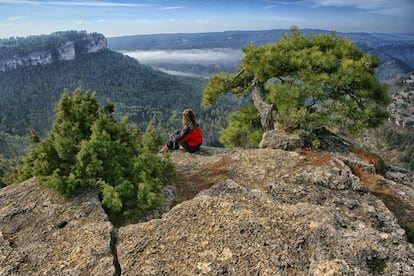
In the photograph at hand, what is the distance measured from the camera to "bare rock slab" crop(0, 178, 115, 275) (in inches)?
311

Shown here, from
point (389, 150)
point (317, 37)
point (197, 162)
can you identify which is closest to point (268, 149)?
point (197, 162)

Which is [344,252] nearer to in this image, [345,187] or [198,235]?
[198,235]

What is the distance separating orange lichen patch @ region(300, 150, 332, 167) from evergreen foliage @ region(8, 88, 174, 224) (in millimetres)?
6175

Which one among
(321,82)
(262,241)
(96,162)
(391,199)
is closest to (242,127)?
(321,82)

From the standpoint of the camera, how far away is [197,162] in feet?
54.2

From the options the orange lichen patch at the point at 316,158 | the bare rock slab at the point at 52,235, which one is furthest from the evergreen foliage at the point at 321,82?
the bare rock slab at the point at 52,235

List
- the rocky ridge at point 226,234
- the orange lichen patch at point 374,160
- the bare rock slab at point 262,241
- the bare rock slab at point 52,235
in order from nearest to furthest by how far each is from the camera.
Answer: the bare rock slab at point 262,241 < the rocky ridge at point 226,234 < the bare rock slab at point 52,235 < the orange lichen patch at point 374,160

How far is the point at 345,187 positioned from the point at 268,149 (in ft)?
13.7

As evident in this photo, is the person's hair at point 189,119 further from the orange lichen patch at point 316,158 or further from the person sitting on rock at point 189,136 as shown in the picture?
the orange lichen patch at point 316,158

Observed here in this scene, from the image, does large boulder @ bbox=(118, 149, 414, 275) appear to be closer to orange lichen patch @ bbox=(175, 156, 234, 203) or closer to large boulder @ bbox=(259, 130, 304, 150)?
orange lichen patch @ bbox=(175, 156, 234, 203)

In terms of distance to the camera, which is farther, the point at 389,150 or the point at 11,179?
the point at 389,150

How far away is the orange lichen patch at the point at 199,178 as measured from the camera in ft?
40.7

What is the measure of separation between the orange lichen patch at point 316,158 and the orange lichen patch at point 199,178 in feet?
10.2

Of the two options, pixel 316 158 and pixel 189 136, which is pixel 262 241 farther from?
pixel 189 136
